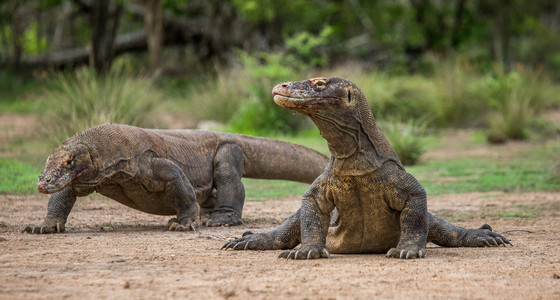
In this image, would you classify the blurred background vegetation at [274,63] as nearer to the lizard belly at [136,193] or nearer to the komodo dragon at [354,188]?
the lizard belly at [136,193]

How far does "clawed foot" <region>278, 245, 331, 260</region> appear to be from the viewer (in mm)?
5020

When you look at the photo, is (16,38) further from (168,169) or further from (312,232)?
(312,232)

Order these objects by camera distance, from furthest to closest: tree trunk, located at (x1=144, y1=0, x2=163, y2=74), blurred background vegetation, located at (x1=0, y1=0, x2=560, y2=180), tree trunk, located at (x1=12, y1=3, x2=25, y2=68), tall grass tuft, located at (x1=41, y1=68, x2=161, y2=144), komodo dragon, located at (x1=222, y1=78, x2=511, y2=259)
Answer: tree trunk, located at (x1=12, y1=3, x2=25, y2=68) < tree trunk, located at (x1=144, y1=0, x2=163, y2=74) < blurred background vegetation, located at (x1=0, y1=0, x2=560, y2=180) < tall grass tuft, located at (x1=41, y1=68, x2=161, y2=144) < komodo dragon, located at (x1=222, y1=78, x2=511, y2=259)

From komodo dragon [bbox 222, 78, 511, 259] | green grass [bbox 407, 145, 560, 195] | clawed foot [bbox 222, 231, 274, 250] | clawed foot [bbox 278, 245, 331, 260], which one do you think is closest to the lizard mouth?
komodo dragon [bbox 222, 78, 511, 259]

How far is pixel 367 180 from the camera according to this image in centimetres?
506

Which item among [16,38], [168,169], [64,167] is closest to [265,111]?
[168,169]

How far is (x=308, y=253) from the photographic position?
16.5 feet

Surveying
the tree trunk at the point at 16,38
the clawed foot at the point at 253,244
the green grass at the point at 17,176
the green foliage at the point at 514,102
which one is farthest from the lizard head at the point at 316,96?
the tree trunk at the point at 16,38

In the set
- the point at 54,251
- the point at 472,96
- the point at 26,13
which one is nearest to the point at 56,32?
the point at 26,13

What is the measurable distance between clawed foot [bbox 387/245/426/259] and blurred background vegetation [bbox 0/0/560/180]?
6.55 metres

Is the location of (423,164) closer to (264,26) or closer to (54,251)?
(54,251)

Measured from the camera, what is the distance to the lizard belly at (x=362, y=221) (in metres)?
5.09

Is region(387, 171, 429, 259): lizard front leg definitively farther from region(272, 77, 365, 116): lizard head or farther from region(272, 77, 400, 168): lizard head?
region(272, 77, 365, 116): lizard head

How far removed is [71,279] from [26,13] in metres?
28.9
